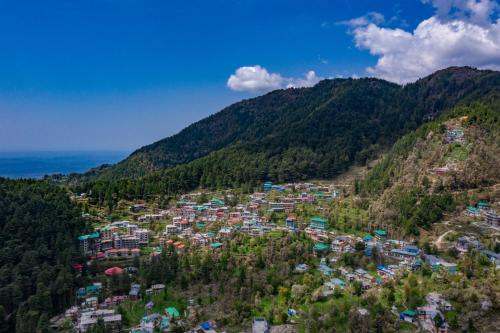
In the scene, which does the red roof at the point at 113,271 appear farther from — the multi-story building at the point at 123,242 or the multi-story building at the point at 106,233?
the multi-story building at the point at 106,233

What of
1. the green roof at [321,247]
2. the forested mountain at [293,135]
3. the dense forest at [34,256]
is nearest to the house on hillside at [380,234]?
the green roof at [321,247]

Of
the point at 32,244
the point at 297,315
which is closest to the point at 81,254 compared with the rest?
the point at 32,244

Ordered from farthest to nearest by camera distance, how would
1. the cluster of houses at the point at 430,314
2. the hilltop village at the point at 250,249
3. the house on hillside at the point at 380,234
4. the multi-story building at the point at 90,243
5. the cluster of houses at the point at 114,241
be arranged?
the house on hillside at the point at 380,234, the cluster of houses at the point at 114,241, the multi-story building at the point at 90,243, the hilltop village at the point at 250,249, the cluster of houses at the point at 430,314

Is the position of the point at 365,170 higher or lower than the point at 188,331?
higher

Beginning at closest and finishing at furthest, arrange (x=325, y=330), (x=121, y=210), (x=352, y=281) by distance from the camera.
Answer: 1. (x=325, y=330)
2. (x=352, y=281)
3. (x=121, y=210)

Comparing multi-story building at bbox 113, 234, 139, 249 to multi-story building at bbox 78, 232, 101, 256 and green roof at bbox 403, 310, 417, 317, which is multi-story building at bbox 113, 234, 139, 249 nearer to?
multi-story building at bbox 78, 232, 101, 256

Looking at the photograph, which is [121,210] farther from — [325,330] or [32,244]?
[325,330]
